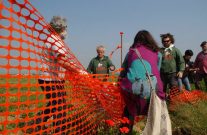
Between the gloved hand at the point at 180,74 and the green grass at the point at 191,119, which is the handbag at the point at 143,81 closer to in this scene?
the green grass at the point at 191,119

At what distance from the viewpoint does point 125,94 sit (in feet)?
13.4

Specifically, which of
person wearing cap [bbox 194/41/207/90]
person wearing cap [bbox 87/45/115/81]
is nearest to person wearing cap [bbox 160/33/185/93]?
person wearing cap [bbox 87/45/115/81]

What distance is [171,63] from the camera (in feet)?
24.3

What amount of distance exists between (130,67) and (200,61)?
632cm

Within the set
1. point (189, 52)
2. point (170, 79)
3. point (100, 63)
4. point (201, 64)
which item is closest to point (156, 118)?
point (170, 79)

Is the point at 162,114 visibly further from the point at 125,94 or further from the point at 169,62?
the point at 169,62

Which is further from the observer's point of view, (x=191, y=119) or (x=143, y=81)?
(x=191, y=119)

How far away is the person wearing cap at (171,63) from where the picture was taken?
739 cm

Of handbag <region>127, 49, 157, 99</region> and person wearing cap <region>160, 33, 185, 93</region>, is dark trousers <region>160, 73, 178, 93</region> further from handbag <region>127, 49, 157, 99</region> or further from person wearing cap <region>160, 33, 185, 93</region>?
handbag <region>127, 49, 157, 99</region>

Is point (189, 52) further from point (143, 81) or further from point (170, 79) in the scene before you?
point (143, 81)

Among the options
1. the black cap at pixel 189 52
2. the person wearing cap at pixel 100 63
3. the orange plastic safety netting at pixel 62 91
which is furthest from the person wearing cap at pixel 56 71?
the black cap at pixel 189 52

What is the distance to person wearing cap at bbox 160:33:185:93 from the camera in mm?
7395

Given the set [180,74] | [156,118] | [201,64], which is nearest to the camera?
[156,118]

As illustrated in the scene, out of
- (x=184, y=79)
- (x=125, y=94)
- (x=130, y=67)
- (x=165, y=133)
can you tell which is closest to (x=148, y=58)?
(x=130, y=67)
